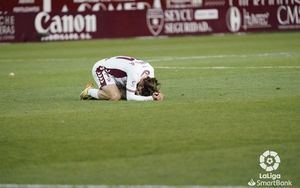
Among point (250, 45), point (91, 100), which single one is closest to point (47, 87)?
point (91, 100)

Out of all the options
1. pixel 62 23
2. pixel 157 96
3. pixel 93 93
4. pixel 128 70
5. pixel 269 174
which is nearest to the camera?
pixel 269 174

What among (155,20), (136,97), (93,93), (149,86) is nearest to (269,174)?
(149,86)

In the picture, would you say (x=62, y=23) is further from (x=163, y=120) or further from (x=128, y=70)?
(x=163, y=120)

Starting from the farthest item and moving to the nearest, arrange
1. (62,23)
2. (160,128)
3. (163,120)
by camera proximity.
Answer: (62,23), (163,120), (160,128)

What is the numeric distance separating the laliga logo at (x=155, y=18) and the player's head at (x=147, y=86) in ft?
75.3

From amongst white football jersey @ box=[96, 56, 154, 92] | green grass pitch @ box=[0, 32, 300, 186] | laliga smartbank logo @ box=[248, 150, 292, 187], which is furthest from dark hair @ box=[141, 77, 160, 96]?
laliga smartbank logo @ box=[248, 150, 292, 187]

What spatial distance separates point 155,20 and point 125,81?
22904 mm

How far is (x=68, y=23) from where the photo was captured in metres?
36.8

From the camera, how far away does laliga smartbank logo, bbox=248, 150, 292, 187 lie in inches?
327

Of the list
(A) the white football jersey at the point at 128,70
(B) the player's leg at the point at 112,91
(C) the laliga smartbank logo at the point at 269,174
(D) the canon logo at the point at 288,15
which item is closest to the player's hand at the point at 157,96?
(A) the white football jersey at the point at 128,70

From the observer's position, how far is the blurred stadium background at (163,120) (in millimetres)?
8766

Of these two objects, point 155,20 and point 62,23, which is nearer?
point 62,23

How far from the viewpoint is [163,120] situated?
40.2ft

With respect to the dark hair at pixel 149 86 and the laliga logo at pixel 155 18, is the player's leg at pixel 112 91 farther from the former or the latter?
the laliga logo at pixel 155 18
